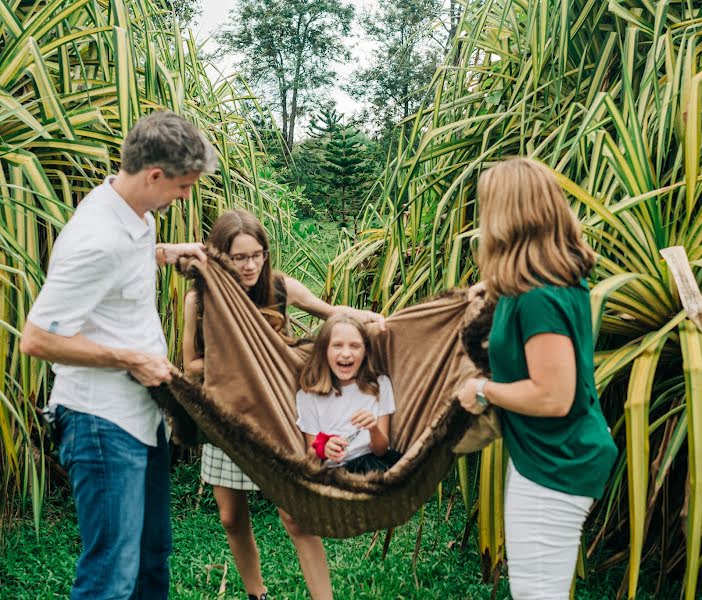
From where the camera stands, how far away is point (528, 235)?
1400 millimetres

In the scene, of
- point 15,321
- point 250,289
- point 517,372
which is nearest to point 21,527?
point 15,321

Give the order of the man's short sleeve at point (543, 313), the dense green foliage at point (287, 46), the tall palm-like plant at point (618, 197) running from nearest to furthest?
the man's short sleeve at point (543, 313), the tall palm-like plant at point (618, 197), the dense green foliage at point (287, 46)

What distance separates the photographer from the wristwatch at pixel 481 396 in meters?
1.53

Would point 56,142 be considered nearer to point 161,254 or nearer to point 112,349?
point 161,254

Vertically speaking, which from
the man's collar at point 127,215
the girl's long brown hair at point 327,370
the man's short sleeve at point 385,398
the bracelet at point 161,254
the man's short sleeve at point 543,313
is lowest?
the man's short sleeve at point 385,398

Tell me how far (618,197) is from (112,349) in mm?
1705

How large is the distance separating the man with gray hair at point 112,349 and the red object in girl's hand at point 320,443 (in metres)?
0.58

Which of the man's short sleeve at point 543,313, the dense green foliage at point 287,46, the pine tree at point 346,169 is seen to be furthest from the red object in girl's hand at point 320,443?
the dense green foliage at point 287,46

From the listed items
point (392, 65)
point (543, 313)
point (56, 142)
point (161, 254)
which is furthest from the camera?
point (392, 65)

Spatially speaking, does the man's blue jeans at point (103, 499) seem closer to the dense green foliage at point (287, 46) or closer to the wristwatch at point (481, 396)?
the wristwatch at point (481, 396)

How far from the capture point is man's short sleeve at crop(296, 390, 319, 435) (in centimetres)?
216

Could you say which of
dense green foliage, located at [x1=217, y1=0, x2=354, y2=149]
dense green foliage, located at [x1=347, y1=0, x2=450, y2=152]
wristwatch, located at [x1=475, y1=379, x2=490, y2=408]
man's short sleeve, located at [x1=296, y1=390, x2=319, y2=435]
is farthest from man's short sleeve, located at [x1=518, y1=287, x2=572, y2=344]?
dense green foliage, located at [x1=217, y1=0, x2=354, y2=149]

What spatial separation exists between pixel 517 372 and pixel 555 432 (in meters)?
0.13

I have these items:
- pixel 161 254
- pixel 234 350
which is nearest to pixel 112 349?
pixel 161 254
